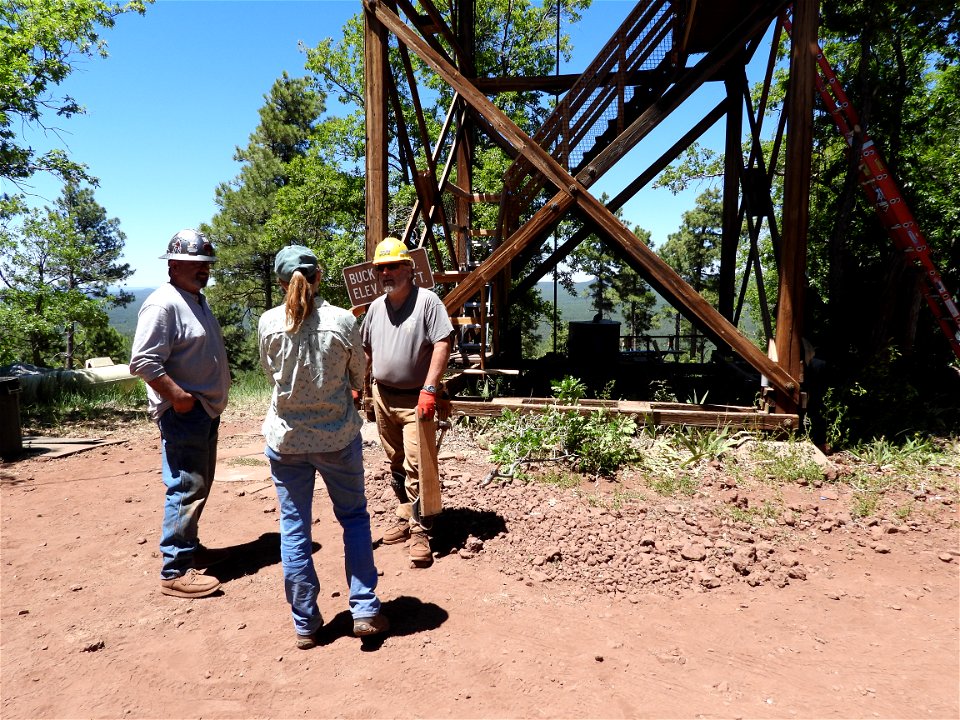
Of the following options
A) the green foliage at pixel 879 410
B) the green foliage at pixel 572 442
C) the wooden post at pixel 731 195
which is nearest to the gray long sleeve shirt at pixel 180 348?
the green foliage at pixel 572 442

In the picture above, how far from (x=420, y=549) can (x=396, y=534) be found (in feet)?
1.32

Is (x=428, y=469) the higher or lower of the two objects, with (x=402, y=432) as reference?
lower

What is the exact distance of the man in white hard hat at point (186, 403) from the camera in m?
3.59

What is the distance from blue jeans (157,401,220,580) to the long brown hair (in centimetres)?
122

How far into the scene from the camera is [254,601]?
11.8ft

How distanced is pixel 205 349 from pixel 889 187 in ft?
30.1

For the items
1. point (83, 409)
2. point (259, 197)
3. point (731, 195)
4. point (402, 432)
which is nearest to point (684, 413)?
point (402, 432)

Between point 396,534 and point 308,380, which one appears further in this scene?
point 396,534

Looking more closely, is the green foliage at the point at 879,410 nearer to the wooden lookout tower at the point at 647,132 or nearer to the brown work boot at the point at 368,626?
the wooden lookout tower at the point at 647,132

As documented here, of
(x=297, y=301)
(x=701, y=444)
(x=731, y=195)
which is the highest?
(x=731, y=195)

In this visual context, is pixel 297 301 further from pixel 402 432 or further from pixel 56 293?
pixel 56 293

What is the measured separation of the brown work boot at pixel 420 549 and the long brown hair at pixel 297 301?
1769mm

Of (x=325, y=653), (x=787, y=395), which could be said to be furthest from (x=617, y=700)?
(x=787, y=395)

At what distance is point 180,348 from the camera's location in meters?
3.63
